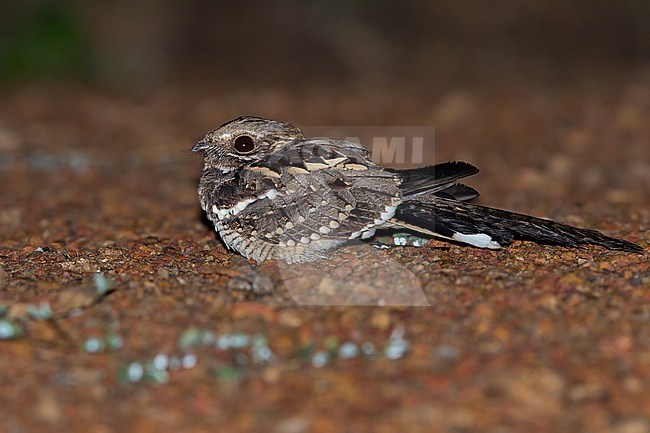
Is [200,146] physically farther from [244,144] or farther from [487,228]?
[487,228]

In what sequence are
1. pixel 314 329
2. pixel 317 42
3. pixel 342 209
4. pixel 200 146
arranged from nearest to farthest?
pixel 314 329, pixel 342 209, pixel 200 146, pixel 317 42

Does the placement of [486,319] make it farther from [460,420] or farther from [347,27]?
[347,27]

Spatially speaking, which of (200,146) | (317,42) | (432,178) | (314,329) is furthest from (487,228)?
(317,42)

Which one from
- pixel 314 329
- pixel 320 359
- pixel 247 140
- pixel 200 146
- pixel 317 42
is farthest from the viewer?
pixel 317 42

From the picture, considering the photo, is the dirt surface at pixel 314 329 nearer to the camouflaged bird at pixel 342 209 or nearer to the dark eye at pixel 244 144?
the camouflaged bird at pixel 342 209

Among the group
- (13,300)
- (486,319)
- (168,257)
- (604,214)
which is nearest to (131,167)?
(168,257)

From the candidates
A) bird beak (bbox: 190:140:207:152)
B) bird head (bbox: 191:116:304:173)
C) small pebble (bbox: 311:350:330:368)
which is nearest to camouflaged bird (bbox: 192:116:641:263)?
→ bird head (bbox: 191:116:304:173)
